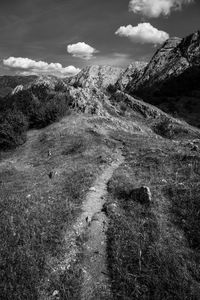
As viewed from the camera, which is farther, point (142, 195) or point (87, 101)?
point (87, 101)

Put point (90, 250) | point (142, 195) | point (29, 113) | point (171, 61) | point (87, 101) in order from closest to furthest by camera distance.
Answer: point (90, 250) < point (142, 195) < point (29, 113) < point (87, 101) < point (171, 61)

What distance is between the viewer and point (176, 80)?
9156 centimetres

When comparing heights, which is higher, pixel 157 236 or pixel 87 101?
pixel 87 101

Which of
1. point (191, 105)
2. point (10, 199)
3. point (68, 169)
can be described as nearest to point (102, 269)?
point (10, 199)

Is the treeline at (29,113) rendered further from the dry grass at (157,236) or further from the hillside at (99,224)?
the dry grass at (157,236)

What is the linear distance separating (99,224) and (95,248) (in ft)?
4.37

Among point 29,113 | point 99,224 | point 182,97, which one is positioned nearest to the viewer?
point 99,224

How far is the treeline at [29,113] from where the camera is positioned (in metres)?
24.0

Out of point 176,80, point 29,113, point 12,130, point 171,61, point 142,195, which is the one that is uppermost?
point 171,61

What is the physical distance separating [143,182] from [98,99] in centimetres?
2410

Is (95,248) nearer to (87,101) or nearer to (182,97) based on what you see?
(87,101)

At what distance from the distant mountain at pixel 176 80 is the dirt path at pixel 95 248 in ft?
124

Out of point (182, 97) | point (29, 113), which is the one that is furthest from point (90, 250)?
point (182, 97)

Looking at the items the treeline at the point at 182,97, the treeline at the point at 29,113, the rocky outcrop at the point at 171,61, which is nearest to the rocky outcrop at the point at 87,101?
the treeline at the point at 29,113
